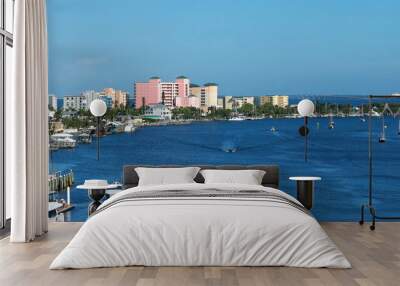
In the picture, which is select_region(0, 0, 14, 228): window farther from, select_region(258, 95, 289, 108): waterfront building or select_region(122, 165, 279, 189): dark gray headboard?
select_region(258, 95, 289, 108): waterfront building

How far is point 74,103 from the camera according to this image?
9.20m

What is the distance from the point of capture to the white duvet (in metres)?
5.19

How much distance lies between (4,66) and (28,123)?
2.84 feet

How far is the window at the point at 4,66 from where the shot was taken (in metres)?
6.89

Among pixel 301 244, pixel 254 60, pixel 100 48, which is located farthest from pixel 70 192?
pixel 301 244

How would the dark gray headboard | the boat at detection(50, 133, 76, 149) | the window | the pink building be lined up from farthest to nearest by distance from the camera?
the pink building → the boat at detection(50, 133, 76, 149) → the dark gray headboard → the window

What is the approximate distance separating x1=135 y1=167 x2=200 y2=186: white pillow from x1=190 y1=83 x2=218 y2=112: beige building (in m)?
1.76

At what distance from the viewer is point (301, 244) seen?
5227mm

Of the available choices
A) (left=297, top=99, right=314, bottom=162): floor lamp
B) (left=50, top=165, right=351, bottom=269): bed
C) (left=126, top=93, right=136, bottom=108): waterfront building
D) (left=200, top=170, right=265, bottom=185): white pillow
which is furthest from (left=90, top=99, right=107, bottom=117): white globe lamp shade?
(left=50, top=165, right=351, bottom=269): bed

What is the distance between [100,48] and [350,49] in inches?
137

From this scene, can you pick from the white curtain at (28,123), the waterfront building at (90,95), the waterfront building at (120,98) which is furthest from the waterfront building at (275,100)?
the white curtain at (28,123)

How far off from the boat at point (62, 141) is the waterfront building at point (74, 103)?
39 cm

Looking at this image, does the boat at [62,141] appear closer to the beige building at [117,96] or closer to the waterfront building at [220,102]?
the beige building at [117,96]

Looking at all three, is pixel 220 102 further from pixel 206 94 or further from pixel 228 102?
pixel 206 94
